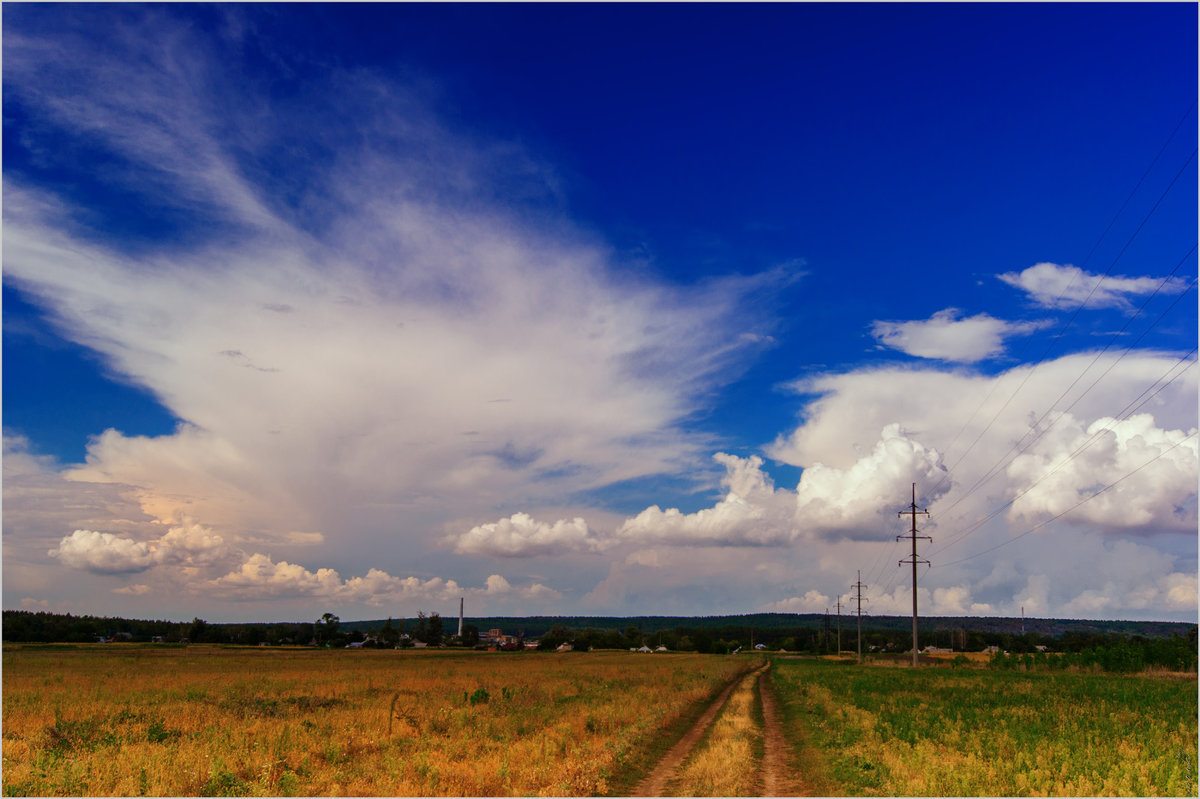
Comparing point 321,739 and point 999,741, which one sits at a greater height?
point 999,741

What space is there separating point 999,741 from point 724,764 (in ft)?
32.3

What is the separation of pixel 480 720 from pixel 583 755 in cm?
953

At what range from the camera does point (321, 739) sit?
2366 centimetres

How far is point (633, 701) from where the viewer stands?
3738 cm

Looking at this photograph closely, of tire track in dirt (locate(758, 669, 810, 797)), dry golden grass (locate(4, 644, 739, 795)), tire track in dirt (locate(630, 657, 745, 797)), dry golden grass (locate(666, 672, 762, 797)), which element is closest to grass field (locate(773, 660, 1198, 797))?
tire track in dirt (locate(758, 669, 810, 797))

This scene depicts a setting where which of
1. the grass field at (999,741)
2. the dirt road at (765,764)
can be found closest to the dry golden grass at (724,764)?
the dirt road at (765,764)

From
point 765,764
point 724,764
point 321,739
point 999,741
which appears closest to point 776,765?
point 765,764

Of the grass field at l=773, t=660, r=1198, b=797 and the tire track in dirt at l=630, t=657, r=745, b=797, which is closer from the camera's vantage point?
the grass field at l=773, t=660, r=1198, b=797

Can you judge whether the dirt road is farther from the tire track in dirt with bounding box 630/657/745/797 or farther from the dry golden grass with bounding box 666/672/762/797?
the dry golden grass with bounding box 666/672/762/797

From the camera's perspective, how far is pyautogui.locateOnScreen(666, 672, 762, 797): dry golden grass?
18.0 metres

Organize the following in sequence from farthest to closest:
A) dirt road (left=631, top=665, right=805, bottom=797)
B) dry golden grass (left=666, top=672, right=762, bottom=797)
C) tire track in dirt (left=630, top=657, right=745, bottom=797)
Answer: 1. dirt road (left=631, top=665, right=805, bottom=797)
2. tire track in dirt (left=630, top=657, right=745, bottom=797)
3. dry golden grass (left=666, top=672, right=762, bottom=797)

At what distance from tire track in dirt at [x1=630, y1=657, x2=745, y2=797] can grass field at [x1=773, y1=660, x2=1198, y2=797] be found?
12.6 ft

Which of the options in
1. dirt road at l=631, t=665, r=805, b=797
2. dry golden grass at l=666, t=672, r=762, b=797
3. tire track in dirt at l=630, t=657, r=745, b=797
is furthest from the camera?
dirt road at l=631, t=665, r=805, b=797

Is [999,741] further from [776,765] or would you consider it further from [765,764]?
[765,764]
